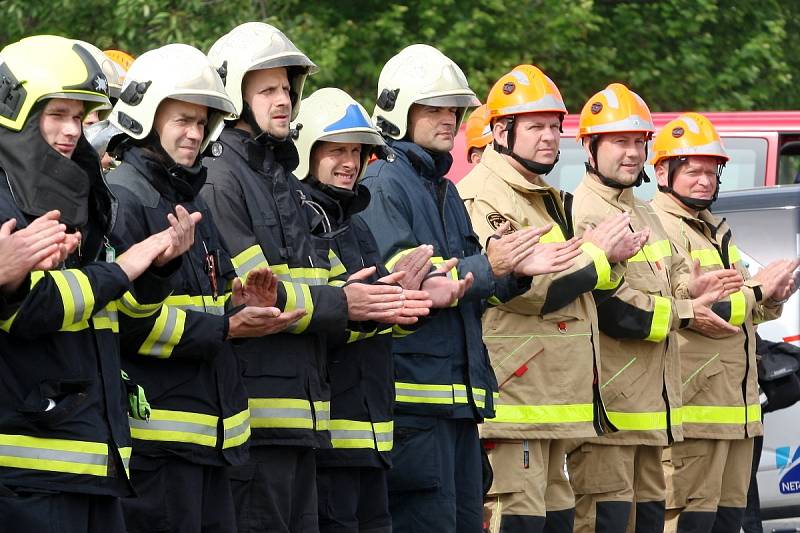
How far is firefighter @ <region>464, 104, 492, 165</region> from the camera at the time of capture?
970 cm

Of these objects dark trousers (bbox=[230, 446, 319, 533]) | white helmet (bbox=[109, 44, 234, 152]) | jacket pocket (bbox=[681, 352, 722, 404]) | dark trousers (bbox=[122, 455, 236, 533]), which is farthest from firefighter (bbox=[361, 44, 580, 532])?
jacket pocket (bbox=[681, 352, 722, 404])

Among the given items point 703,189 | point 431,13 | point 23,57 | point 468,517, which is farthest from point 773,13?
point 23,57

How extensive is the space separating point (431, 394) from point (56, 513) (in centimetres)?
230

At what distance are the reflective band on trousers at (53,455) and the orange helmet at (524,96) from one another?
3615 mm

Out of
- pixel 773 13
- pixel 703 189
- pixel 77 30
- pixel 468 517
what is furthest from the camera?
pixel 773 13

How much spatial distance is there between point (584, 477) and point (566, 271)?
1288mm

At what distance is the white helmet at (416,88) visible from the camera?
7145 millimetres

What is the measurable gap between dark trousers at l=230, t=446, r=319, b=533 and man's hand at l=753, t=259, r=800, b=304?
154 inches

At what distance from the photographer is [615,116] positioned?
8.66m

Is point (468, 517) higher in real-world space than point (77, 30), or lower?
lower

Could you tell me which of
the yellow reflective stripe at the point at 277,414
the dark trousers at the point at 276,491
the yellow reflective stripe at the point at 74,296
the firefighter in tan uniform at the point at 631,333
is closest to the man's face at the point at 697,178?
the firefighter in tan uniform at the point at 631,333

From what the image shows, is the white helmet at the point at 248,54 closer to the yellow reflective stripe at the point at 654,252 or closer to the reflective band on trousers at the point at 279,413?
the reflective band on trousers at the point at 279,413

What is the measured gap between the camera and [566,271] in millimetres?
7430

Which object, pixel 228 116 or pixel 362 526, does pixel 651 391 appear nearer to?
pixel 362 526
